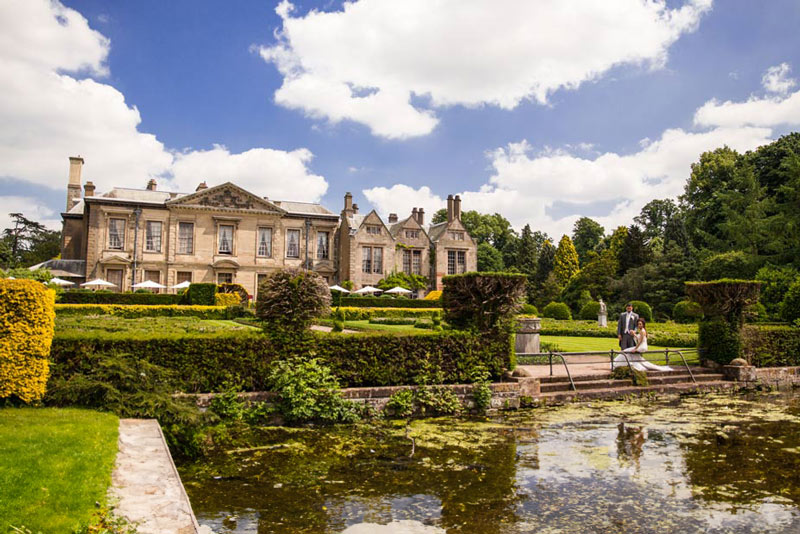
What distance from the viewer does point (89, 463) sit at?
16.6ft

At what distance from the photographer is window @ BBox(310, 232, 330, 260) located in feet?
138

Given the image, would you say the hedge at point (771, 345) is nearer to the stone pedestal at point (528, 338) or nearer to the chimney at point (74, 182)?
the stone pedestal at point (528, 338)

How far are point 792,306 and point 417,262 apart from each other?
30189 mm

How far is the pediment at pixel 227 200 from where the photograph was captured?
1494 inches

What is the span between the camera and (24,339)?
747cm

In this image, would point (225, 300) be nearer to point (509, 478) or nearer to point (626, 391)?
point (626, 391)

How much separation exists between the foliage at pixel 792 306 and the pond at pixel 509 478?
27.5 feet

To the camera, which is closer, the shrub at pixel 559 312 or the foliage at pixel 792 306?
the foliage at pixel 792 306

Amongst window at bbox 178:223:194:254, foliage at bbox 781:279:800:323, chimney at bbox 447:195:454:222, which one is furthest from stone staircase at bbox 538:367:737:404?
chimney at bbox 447:195:454:222

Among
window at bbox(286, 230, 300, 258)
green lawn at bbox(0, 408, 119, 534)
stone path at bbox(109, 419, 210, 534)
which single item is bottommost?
stone path at bbox(109, 419, 210, 534)

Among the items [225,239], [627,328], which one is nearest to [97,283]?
[225,239]

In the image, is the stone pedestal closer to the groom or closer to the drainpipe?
the groom

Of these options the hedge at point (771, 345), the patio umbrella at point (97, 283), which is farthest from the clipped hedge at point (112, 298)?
the hedge at point (771, 345)

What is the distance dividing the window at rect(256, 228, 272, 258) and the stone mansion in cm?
7
